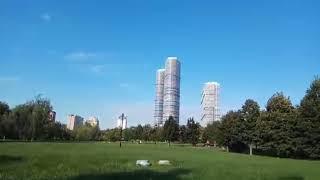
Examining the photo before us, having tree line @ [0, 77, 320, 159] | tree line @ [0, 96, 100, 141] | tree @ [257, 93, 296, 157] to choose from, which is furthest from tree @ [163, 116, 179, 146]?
tree @ [257, 93, 296, 157]

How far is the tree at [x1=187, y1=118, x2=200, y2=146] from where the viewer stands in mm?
176375

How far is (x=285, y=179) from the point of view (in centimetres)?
2947

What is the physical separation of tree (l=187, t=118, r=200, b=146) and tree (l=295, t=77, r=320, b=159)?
9485 cm

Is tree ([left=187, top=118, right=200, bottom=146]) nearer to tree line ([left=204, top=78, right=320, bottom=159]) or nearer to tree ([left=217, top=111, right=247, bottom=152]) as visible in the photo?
tree ([left=217, top=111, right=247, bottom=152])

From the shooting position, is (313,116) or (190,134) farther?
(190,134)

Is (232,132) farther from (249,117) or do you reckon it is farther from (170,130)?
(170,130)

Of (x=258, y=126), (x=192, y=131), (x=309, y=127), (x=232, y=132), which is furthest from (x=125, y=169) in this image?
(x=192, y=131)

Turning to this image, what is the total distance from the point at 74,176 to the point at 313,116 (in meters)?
59.8

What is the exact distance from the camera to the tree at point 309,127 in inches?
3034

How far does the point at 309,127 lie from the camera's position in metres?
77.8

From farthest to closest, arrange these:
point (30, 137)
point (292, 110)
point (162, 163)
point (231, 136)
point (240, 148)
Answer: point (30, 137) → point (240, 148) → point (231, 136) → point (292, 110) → point (162, 163)

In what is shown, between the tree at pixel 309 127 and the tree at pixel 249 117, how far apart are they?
1619 cm

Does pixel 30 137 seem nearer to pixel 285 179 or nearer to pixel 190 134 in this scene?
pixel 190 134

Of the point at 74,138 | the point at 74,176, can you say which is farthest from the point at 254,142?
the point at 74,138
